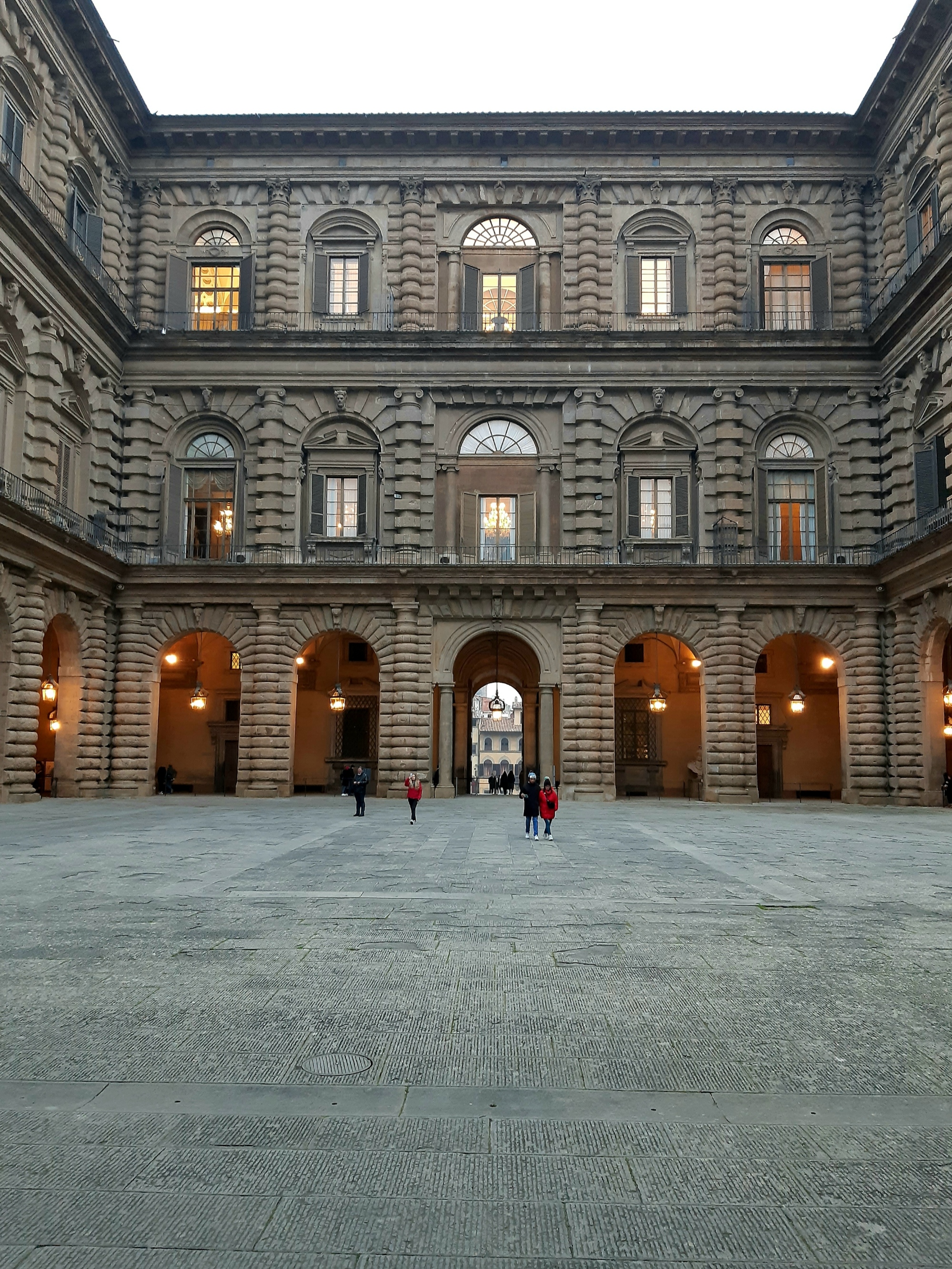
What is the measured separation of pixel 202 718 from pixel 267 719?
767 cm

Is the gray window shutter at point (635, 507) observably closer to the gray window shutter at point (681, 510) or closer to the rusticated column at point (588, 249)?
the gray window shutter at point (681, 510)

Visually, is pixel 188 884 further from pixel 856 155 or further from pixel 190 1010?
pixel 856 155

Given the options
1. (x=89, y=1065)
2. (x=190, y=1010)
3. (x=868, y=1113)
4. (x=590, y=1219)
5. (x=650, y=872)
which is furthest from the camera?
(x=650, y=872)

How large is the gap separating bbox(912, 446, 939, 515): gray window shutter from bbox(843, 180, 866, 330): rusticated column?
7046 millimetres

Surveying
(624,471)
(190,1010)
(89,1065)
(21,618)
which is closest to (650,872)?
(190,1010)

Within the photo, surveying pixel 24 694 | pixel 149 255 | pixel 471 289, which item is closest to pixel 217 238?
pixel 149 255

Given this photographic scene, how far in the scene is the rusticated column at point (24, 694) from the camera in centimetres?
2731

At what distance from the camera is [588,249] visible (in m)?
35.7

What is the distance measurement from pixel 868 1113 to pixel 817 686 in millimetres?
36367

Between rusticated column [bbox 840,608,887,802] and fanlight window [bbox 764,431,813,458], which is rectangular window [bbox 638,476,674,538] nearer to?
fanlight window [bbox 764,431,813,458]

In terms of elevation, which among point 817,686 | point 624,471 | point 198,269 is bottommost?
point 817,686

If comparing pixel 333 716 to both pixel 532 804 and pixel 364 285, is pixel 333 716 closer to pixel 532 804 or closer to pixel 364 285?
pixel 364 285

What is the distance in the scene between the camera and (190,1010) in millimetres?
6961

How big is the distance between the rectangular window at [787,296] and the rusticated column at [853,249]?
50.1 inches
